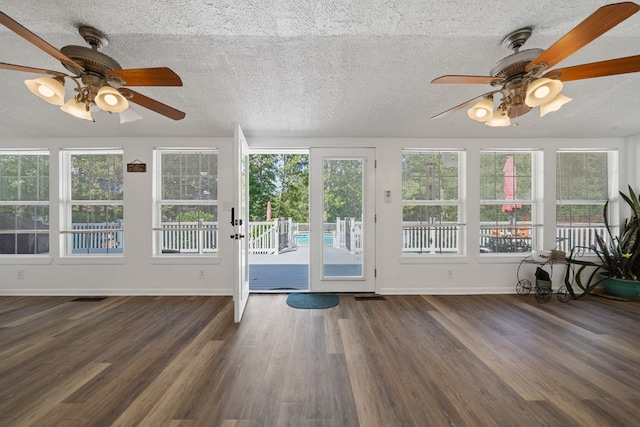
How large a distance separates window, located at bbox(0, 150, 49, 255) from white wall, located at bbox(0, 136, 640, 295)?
6.8 inches

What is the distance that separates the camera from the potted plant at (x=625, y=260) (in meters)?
3.26

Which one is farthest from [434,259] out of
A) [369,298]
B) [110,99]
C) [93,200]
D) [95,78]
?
[93,200]

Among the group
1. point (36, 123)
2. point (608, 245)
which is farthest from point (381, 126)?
point (36, 123)

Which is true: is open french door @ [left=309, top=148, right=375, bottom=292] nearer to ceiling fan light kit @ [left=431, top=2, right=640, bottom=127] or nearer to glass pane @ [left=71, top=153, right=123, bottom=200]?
ceiling fan light kit @ [left=431, top=2, right=640, bottom=127]

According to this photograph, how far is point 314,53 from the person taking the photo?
177 centimetres

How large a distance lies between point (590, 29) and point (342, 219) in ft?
9.60

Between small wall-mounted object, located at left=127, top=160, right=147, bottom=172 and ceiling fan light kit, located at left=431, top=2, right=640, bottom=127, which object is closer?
ceiling fan light kit, located at left=431, top=2, right=640, bottom=127

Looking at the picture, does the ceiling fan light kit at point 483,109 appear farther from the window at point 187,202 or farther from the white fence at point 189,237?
the white fence at point 189,237

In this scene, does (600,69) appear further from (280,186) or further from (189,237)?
(280,186)

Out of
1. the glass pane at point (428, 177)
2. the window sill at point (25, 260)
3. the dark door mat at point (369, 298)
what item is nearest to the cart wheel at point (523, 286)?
the glass pane at point (428, 177)

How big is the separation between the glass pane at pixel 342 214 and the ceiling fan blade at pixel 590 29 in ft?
8.18

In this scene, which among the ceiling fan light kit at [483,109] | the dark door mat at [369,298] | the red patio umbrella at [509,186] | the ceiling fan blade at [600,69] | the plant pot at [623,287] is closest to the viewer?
the ceiling fan blade at [600,69]

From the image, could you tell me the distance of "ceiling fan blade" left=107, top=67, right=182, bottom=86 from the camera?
4.62 feet

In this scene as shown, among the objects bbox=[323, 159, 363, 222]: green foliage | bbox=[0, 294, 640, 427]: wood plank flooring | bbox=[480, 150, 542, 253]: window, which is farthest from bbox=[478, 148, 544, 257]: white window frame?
bbox=[323, 159, 363, 222]: green foliage
